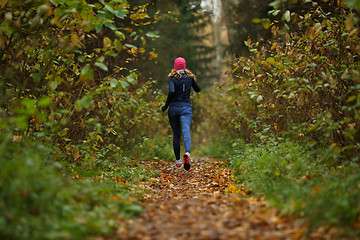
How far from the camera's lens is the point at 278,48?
20.5 ft

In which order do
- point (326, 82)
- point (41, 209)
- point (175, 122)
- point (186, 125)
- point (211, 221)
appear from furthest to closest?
point (175, 122)
point (186, 125)
point (326, 82)
point (211, 221)
point (41, 209)

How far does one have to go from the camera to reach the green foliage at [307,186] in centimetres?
292

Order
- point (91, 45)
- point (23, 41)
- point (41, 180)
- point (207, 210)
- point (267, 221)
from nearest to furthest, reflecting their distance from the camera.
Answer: point (41, 180) < point (267, 221) < point (207, 210) < point (23, 41) < point (91, 45)

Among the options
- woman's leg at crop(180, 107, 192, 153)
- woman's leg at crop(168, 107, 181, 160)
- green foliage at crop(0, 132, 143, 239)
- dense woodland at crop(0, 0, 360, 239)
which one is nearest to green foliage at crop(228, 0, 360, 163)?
dense woodland at crop(0, 0, 360, 239)

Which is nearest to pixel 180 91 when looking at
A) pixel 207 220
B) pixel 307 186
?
pixel 307 186

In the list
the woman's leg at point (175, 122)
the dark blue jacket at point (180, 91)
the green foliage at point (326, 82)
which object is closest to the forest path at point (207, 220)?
the green foliage at point (326, 82)

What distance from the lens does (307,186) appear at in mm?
3764

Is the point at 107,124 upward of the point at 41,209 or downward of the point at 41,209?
upward

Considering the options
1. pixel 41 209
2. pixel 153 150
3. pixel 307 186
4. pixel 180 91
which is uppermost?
pixel 180 91

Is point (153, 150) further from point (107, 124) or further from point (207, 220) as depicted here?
point (207, 220)

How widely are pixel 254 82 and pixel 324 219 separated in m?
4.10

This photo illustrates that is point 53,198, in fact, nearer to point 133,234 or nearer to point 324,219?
point 133,234

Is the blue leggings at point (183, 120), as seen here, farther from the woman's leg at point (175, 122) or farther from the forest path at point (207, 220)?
the forest path at point (207, 220)

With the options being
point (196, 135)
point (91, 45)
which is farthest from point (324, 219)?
point (196, 135)
